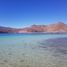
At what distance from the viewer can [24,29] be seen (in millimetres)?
116438

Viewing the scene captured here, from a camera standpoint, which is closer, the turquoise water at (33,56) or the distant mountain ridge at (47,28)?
the turquoise water at (33,56)

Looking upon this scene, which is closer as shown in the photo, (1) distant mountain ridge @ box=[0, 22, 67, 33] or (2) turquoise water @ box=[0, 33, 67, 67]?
(2) turquoise water @ box=[0, 33, 67, 67]

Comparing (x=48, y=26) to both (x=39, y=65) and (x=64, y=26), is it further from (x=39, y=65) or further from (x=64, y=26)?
(x=39, y=65)

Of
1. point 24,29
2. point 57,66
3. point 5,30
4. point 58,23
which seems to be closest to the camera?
point 57,66

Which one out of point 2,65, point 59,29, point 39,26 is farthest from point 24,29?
point 2,65

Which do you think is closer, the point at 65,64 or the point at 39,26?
the point at 65,64

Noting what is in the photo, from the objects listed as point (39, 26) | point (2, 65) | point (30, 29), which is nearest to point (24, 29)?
point (30, 29)

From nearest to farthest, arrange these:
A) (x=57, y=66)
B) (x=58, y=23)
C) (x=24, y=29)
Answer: (x=57, y=66) < (x=24, y=29) < (x=58, y=23)

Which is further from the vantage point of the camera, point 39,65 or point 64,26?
point 64,26

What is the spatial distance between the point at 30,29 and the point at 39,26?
1392 centimetres

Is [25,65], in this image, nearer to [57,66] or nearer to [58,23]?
[57,66]

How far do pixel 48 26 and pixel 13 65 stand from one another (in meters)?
126

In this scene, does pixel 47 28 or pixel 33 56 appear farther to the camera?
pixel 47 28

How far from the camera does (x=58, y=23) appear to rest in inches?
5037
